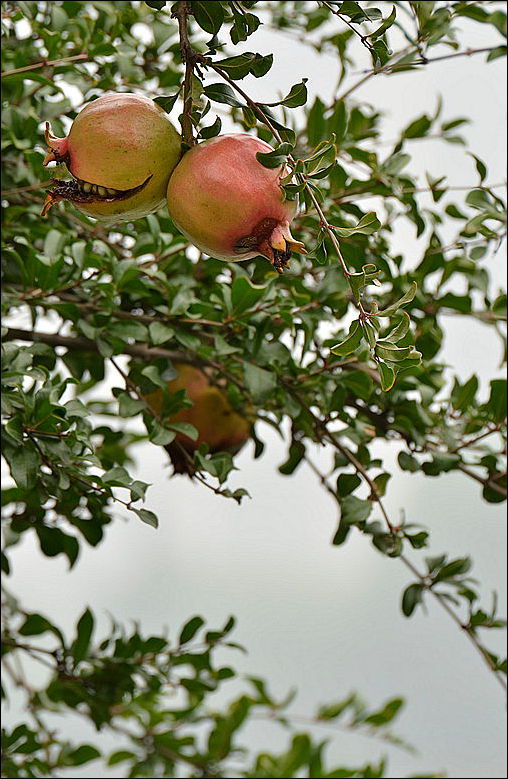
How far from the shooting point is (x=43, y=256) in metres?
0.75

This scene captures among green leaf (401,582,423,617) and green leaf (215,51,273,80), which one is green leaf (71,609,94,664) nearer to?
green leaf (401,582,423,617)

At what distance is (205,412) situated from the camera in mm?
864

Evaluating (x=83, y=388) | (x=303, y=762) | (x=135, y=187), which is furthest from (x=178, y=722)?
(x=135, y=187)

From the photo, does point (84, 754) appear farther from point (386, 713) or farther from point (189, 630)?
point (386, 713)

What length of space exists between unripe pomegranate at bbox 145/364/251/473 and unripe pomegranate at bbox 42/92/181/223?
45 cm

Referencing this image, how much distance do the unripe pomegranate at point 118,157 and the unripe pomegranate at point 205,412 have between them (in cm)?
45

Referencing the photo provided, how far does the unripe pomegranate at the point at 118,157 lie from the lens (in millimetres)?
388

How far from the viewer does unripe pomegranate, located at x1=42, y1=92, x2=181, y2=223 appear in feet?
1.27

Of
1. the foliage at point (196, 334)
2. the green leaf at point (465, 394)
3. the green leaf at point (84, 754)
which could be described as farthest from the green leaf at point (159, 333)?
the green leaf at point (84, 754)

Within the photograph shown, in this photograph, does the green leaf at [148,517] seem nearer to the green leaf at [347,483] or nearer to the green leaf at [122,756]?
the green leaf at [347,483]

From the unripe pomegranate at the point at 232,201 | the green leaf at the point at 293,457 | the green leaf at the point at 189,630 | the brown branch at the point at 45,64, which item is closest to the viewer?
the unripe pomegranate at the point at 232,201

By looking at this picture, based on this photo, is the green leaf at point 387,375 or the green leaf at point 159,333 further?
the green leaf at point 159,333

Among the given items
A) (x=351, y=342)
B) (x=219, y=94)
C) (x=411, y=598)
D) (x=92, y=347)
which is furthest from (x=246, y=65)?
(x=411, y=598)

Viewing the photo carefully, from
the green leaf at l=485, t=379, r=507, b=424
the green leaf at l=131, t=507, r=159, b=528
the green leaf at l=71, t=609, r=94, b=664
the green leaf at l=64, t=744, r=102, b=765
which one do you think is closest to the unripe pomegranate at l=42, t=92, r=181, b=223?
the green leaf at l=131, t=507, r=159, b=528
